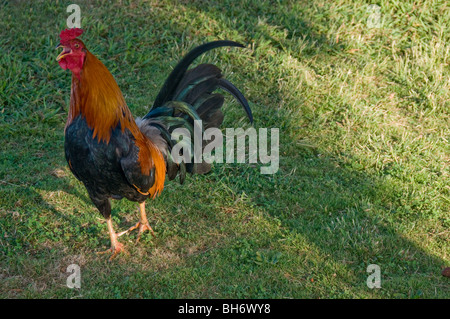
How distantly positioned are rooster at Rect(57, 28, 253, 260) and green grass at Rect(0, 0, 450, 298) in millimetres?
644

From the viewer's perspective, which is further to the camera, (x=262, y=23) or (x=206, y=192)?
(x=262, y=23)

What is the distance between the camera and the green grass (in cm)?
472

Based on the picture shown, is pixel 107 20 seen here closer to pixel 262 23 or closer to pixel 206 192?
pixel 262 23

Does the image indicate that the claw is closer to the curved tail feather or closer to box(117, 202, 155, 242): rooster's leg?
box(117, 202, 155, 242): rooster's leg

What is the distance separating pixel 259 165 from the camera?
20.8 ft

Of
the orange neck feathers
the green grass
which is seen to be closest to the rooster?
the orange neck feathers

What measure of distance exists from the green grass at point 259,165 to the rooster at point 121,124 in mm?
644

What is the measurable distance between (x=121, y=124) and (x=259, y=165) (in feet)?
7.66

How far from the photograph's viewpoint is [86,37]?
8109 mm

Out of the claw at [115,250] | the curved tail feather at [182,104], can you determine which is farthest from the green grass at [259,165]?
the curved tail feather at [182,104]

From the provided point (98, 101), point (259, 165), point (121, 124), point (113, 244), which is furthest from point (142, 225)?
point (259, 165)

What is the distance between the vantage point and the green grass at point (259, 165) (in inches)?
186
